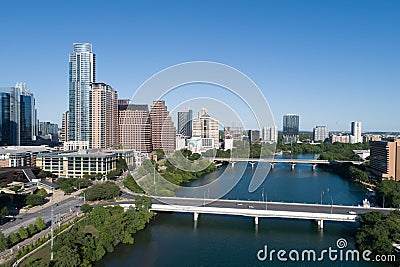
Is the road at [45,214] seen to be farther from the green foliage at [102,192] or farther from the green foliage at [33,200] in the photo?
the green foliage at [102,192]

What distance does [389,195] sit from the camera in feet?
21.6

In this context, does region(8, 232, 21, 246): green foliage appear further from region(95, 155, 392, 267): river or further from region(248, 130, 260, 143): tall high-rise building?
region(248, 130, 260, 143): tall high-rise building

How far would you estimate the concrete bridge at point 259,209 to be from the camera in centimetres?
517

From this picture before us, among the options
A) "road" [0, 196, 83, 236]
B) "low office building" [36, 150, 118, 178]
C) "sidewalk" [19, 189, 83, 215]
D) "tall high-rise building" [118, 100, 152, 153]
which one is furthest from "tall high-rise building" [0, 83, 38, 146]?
"road" [0, 196, 83, 236]

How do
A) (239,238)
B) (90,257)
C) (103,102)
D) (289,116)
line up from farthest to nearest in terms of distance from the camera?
(289,116)
(103,102)
(239,238)
(90,257)

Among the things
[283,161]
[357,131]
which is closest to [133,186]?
[283,161]

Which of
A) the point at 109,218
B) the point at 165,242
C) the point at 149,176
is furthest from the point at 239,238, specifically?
the point at 149,176

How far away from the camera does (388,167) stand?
9117mm

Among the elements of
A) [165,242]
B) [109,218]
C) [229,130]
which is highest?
[229,130]

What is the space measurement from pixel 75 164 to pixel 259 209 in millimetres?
5619

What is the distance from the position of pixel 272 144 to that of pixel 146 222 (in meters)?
12.0

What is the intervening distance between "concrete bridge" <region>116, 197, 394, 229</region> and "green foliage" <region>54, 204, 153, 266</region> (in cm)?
56

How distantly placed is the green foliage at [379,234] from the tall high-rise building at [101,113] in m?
10.3

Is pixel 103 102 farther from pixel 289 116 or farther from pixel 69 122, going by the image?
pixel 289 116
